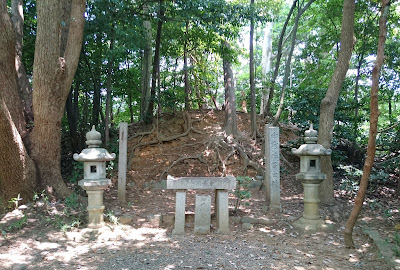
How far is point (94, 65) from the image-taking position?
8953 millimetres

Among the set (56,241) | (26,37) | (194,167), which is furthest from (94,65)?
(56,241)

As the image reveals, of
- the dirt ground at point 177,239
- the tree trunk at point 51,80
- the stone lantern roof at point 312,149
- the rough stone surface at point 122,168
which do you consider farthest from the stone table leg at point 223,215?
the tree trunk at point 51,80

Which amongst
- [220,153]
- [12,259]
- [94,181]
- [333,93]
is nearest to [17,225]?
[12,259]

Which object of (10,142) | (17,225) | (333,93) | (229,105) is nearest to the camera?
(17,225)

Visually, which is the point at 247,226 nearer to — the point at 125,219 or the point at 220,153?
the point at 125,219

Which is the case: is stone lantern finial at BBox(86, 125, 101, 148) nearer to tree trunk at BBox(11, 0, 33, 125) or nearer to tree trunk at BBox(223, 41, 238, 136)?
tree trunk at BBox(11, 0, 33, 125)

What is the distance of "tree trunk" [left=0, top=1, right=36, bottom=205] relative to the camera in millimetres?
5195

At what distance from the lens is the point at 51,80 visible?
18.8ft

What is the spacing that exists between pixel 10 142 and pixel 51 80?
1377 millimetres

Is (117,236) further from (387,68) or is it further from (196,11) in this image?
(387,68)

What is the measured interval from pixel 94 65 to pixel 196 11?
3.50 metres

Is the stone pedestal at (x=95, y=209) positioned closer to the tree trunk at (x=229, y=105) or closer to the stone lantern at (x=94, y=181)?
the stone lantern at (x=94, y=181)

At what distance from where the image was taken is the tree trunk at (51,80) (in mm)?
5613

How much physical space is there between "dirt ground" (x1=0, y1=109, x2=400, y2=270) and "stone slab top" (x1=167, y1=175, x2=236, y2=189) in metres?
0.86
